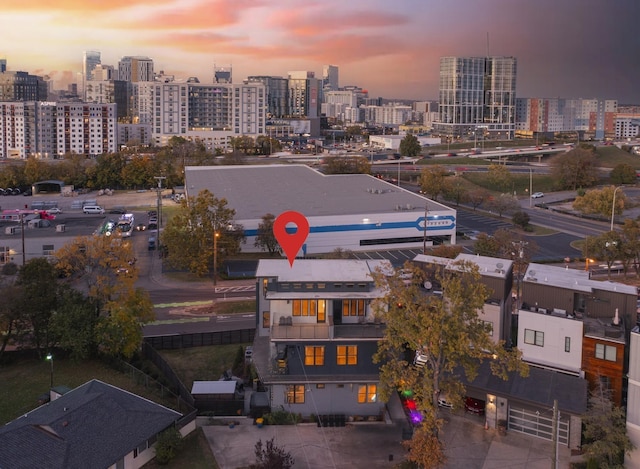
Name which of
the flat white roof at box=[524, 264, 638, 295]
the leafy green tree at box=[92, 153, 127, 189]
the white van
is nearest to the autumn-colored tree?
the white van

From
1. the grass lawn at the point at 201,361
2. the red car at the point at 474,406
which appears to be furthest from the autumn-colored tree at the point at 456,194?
the red car at the point at 474,406

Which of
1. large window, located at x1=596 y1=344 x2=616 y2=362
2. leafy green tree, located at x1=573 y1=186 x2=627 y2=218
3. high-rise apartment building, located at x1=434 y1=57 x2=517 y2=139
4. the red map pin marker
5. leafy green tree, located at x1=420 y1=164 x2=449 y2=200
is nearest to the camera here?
large window, located at x1=596 y1=344 x2=616 y2=362

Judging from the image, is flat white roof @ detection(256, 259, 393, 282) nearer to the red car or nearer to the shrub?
the red car

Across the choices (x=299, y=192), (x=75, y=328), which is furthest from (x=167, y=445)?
(x=299, y=192)

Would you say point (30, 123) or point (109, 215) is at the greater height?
point (30, 123)

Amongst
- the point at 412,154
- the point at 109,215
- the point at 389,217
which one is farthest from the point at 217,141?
the point at 389,217

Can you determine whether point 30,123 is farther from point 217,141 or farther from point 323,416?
point 323,416

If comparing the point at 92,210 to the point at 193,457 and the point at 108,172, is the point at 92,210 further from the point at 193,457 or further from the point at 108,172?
the point at 193,457
